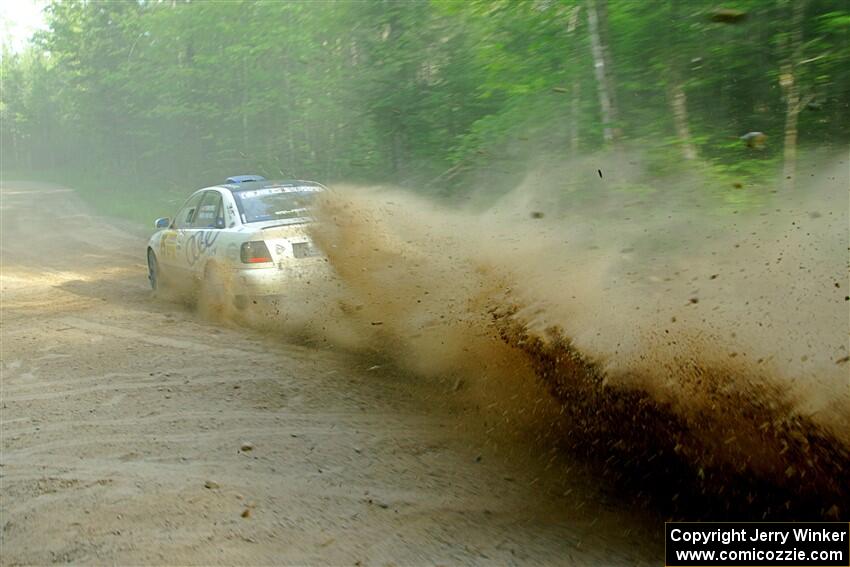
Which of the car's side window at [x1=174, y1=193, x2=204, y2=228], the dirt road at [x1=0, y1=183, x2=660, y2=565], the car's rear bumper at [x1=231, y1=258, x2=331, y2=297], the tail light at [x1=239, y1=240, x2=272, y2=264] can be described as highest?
the car's side window at [x1=174, y1=193, x2=204, y2=228]

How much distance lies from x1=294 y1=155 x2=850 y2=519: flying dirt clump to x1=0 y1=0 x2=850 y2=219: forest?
176 cm

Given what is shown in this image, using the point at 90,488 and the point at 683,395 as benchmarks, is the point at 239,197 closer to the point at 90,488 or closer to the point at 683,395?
the point at 90,488

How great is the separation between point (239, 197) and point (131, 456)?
4.85 metres

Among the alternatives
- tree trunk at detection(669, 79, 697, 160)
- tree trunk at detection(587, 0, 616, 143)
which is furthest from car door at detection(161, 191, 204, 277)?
tree trunk at detection(669, 79, 697, 160)

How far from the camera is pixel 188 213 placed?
1006cm

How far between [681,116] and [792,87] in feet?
4.45

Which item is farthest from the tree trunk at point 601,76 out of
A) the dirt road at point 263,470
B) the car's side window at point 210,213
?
the dirt road at point 263,470

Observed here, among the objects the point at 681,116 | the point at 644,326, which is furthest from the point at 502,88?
the point at 644,326

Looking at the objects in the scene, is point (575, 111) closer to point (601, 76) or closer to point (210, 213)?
point (601, 76)

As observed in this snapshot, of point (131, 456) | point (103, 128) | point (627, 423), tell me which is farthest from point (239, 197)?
point (103, 128)

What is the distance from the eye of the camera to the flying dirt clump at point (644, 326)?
3883mm

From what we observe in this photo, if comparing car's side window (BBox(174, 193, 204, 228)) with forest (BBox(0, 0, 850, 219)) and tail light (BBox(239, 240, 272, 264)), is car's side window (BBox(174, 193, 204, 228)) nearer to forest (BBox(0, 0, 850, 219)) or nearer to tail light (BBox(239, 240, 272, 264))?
tail light (BBox(239, 240, 272, 264))

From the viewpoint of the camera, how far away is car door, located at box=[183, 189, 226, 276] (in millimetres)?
9078

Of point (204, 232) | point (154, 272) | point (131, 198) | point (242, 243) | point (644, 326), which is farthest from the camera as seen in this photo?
point (131, 198)
